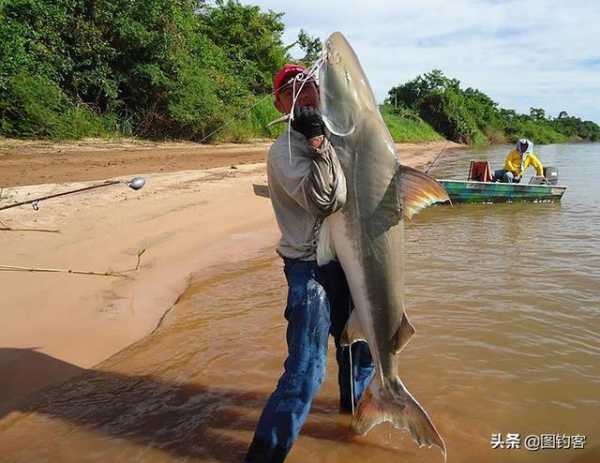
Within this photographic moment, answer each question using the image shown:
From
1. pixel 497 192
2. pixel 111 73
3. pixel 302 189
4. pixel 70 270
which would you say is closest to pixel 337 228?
pixel 302 189

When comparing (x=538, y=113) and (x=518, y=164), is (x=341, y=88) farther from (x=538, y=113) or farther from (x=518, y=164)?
(x=538, y=113)

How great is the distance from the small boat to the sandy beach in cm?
470

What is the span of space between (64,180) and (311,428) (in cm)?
777

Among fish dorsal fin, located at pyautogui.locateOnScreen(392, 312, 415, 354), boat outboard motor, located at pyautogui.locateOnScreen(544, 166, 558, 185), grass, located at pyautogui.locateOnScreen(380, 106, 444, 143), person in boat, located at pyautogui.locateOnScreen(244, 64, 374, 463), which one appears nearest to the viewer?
person in boat, located at pyautogui.locateOnScreen(244, 64, 374, 463)

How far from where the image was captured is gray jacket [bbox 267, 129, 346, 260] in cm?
222

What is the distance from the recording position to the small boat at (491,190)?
12125 millimetres

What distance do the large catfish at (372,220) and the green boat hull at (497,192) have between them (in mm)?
9788

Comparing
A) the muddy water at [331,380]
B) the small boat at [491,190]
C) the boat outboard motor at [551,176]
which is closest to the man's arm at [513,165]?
the small boat at [491,190]

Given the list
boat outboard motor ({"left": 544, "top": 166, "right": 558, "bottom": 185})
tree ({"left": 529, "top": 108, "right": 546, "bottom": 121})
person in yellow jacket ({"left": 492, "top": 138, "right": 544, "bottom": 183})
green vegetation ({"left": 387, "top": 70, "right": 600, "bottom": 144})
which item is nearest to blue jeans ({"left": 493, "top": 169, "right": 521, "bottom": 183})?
person in yellow jacket ({"left": 492, "top": 138, "right": 544, "bottom": 183})

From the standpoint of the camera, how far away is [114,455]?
297 cm

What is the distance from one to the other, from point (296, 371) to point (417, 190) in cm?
102

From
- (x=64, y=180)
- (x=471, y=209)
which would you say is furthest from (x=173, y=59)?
(x=471, y=209)

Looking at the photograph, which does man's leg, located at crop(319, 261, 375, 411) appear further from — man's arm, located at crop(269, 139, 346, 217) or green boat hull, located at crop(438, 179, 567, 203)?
green boat hull, located at crop(438, 179, 567, 203)

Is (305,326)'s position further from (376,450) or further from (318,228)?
(376,450)
